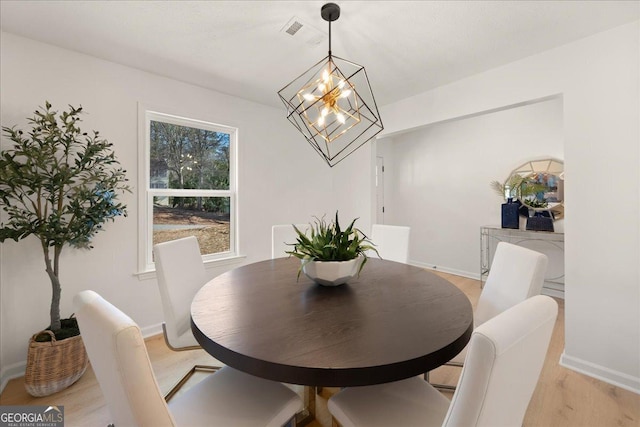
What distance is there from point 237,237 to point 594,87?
3424 mm

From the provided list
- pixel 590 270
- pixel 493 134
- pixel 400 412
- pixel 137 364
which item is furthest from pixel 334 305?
pixel 493 134

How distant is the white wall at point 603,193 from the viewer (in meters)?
1.87

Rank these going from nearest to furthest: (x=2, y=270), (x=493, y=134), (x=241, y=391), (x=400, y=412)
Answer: (x=400, y=412) → (x=241, y=391) → (x=2, y=270) → (x=493, y=134)

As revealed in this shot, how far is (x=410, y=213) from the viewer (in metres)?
5.23

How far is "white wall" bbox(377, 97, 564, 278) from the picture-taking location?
378cm

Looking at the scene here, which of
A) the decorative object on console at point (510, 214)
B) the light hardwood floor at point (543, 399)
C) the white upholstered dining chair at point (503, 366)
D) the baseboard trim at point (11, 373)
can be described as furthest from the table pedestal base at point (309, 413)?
the decorative object on console at point (510, 214)

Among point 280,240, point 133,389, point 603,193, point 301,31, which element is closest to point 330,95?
point 301,31

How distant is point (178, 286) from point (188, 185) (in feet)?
5.11

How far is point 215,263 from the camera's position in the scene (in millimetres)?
3043

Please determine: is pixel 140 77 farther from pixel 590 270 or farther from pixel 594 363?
pixel 594 363

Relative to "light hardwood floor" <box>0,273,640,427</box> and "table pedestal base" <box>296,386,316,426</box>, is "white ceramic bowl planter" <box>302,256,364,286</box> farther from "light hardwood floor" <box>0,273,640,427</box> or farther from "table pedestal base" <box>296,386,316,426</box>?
"light hardwood floor" <box>0,273,640,427</box>

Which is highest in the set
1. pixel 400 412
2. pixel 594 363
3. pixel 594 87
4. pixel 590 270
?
pixel 594 87
